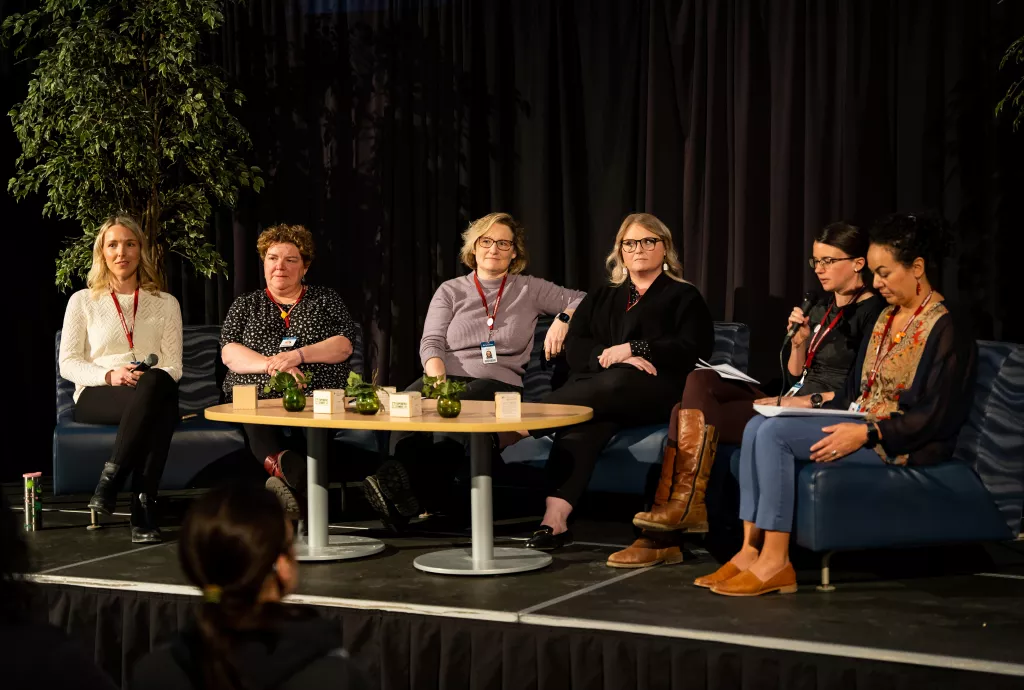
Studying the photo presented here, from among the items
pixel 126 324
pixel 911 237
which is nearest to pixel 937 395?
pixel 911 237

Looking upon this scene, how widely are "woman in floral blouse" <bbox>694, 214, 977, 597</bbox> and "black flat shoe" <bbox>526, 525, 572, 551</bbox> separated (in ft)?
2.14

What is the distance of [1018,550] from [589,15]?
297cm

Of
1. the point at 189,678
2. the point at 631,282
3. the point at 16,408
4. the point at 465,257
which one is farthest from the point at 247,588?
the point at 16,408

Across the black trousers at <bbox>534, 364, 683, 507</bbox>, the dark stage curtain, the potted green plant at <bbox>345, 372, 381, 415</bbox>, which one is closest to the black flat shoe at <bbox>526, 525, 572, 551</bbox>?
the black trousers at <bbox>534, 364, 683, 507</bbox>

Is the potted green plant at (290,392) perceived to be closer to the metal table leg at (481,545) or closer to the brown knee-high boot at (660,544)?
the metal table leg at (481,545)

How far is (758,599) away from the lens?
3.13 m

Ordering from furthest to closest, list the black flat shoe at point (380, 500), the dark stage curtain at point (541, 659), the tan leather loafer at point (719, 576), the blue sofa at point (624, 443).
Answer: the blue sofa at point (624, 443) → the black flat shoe at point (380, 500) → the tan leather loafer at point (719, 576) → the dark stage curtain at point (541, 659)

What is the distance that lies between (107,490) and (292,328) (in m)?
0.92

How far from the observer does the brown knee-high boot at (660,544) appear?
3568 mm

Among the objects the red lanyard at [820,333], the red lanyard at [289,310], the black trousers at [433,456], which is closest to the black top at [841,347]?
the red lanyard at [820,333]

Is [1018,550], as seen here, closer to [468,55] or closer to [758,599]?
[758,599]

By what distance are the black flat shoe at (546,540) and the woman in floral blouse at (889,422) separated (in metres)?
0.65

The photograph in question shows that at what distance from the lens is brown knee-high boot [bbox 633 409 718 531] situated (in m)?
3.50

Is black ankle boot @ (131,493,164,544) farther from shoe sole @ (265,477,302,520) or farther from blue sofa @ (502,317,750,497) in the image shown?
blue sofa @ (502,317,750,497)
